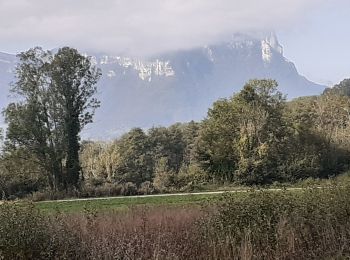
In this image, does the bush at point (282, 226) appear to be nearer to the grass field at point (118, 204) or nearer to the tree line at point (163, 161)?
the grass field at point (118, 204)

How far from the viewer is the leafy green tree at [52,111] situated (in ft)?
131

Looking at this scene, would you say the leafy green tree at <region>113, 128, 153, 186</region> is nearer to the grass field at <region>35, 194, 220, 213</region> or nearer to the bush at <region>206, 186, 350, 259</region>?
the grass field at <region>35, 194, 220, 213</region>

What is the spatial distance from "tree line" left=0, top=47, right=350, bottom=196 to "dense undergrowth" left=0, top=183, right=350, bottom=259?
1077 inches

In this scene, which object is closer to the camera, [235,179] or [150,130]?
[235,179]

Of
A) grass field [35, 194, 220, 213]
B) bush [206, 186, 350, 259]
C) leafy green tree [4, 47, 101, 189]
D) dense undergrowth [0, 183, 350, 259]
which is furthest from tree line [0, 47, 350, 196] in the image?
bush [206, 186, 350, 259]

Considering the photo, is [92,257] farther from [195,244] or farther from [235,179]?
[235,179]

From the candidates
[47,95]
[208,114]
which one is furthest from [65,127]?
[208,114]

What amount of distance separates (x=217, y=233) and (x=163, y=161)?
4355 cm

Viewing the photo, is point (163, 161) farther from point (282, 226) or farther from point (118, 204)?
point (282, 226)

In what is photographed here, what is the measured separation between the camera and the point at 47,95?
40844 mm

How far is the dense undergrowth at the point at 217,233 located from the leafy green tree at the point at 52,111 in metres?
31.4

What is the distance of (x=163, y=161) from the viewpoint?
5219 centimetres

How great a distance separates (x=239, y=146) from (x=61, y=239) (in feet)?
118

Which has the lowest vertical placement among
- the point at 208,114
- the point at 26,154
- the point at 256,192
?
the point at 256,192
